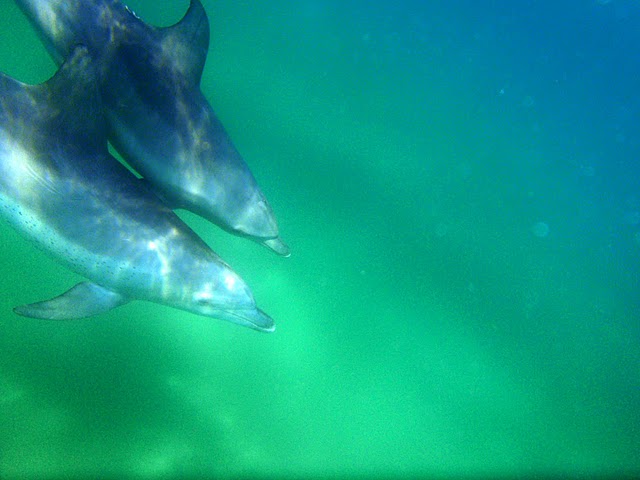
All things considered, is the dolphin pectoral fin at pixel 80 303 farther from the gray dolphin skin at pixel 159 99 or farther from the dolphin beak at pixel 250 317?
the gray dolphin skin at pixel 159 99

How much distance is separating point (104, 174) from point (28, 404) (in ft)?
10.3

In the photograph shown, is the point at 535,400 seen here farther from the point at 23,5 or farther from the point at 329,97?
the point at 23,5

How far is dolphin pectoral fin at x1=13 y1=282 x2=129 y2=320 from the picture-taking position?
4.08 metres

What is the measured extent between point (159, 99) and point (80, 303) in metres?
2.20

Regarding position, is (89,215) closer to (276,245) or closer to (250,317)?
(250,317)

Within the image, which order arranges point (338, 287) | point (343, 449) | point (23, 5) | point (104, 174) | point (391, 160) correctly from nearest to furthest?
point (104, 174)
point (23, 5)
point (343, 449)
point (338, 287)
point (391, 160)

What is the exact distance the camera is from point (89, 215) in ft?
12.5

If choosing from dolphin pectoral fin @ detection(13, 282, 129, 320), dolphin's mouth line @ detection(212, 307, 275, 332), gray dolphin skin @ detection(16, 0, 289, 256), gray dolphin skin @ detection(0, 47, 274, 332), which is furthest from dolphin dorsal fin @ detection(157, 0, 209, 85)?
dolphin's mouth line @ detection(212, 307, 275, 332)

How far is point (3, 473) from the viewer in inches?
189

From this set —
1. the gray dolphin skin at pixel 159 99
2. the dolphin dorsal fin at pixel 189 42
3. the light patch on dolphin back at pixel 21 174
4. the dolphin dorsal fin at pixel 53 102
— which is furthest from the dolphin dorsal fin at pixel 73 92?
the dolphin dorsal fin at pixel 189 42

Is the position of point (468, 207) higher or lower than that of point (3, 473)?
higher

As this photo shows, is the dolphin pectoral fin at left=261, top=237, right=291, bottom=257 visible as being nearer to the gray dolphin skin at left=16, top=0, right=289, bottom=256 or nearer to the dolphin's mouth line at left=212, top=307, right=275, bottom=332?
the gray dolphin skin at left=16, top=0, right=289, bottom=256

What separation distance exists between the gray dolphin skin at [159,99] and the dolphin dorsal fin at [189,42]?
0.03ft

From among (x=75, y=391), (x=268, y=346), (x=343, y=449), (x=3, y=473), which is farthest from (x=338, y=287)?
(x=3, y=473)
